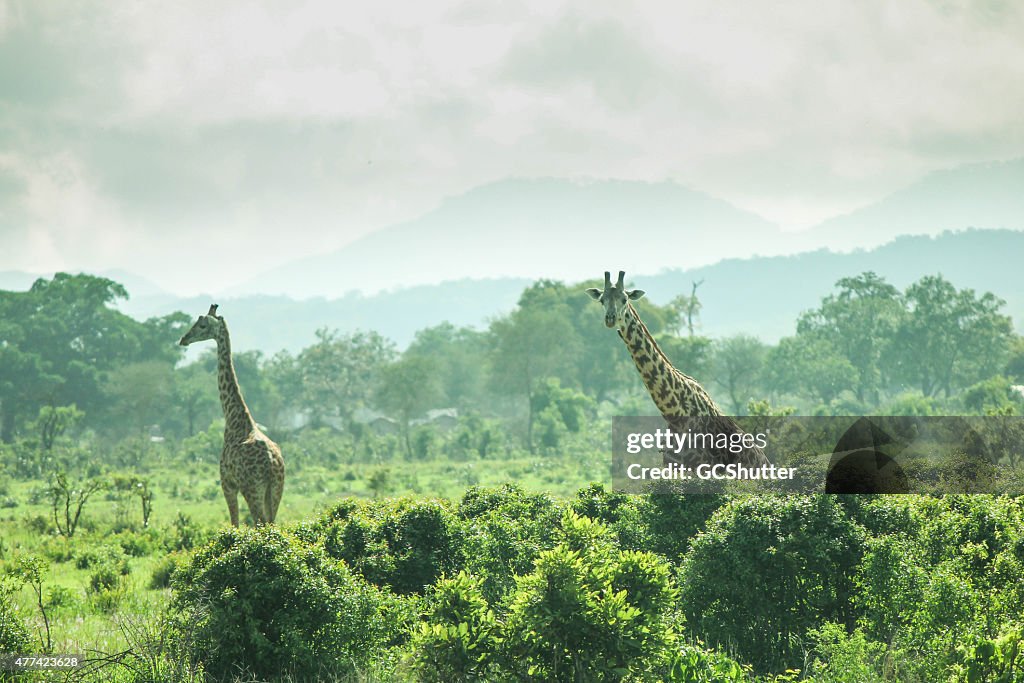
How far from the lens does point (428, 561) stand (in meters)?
10.6

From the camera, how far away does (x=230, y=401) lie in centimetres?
1419

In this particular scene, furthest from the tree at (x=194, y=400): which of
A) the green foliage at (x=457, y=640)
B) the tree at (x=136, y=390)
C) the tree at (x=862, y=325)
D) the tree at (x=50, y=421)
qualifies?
the green foliage at (x=457, y=640)

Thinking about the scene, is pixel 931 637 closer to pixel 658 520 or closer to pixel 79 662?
pixel 658 520

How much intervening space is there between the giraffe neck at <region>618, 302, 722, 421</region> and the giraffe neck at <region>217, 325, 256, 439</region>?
5469mm

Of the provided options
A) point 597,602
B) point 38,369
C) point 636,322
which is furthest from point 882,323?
point 597,602

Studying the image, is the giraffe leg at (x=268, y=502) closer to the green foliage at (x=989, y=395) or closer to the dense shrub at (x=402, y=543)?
the dense shrub at (x=402, y=543)

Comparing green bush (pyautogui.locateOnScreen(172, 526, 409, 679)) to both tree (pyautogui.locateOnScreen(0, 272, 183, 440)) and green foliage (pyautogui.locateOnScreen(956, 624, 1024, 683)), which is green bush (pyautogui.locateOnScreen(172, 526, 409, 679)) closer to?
green foliage (pyautogui.locateOnScreen(956, 624, 1024, 683))

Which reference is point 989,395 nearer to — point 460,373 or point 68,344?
point 460,373

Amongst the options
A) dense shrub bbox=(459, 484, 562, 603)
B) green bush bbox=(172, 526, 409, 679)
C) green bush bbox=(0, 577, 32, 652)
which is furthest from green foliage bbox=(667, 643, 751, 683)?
green bush bbox=(0, 577, 32, 652)

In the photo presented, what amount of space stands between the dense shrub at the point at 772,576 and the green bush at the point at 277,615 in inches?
117

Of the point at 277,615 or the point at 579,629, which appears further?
the point at 277,615

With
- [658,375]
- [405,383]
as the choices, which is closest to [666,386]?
[658,375]

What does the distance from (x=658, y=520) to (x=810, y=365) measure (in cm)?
5746

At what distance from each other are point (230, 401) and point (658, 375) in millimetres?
6513
